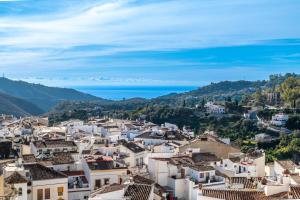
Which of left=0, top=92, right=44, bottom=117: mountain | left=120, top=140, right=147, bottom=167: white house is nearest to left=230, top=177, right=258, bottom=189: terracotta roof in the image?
left=120, top=140, right=147, bottom=167: white house

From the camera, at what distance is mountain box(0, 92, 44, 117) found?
436 feet

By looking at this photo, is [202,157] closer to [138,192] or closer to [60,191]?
[60,191]

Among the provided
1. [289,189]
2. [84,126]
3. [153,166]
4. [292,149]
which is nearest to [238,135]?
[292,149]

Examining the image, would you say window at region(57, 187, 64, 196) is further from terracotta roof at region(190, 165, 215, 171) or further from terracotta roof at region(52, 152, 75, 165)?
terracotta roof at region(190, 165, 215, 171)

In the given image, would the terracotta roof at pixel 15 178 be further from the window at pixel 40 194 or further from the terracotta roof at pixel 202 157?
the terracotta roof at pixel 202 157

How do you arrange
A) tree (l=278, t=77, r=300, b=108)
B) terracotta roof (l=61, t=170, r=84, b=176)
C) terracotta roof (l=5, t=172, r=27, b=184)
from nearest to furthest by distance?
terracotta roof (l=5, t=172, r=27, b=184)
terracotta roof (l=61, t=170, r=84, b=176)
tree (l=278, t=77, r=300, b=108)

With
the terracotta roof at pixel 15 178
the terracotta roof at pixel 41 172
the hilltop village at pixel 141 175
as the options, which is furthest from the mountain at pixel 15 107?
the terracotta roof at pixel 15 178

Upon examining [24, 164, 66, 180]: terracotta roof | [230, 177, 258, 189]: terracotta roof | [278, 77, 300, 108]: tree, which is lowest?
[230, 177, 258, 189]: terracotta roof

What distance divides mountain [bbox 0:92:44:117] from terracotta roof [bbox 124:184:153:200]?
10763 centimetres

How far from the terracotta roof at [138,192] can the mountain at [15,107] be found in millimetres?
107630

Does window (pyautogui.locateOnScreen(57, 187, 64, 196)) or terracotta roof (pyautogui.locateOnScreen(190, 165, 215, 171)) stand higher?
terracotta roof (pyautogui.locateOnScreen(190, 165, 215, 171))

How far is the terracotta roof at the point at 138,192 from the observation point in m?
24.4

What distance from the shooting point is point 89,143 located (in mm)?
48969

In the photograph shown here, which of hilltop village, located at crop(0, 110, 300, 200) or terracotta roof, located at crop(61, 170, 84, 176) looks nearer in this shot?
hilltop village, located at crop(0, 110, 300, 200)
